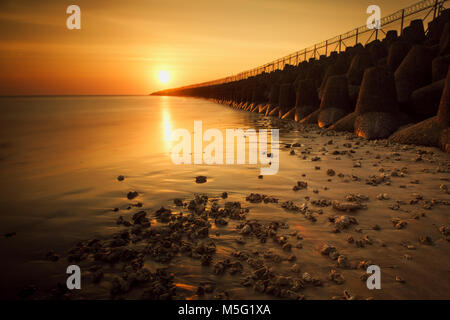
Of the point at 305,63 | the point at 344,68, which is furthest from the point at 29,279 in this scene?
the point at 305,63

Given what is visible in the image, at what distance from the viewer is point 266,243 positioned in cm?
313

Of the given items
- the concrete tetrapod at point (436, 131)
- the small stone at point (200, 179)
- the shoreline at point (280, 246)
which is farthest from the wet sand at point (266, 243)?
the concrete tetrapod at point (436, 131)

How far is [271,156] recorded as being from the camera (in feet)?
26.0

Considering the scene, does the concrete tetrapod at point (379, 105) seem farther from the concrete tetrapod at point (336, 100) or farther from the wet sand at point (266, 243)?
the wet sand at point (266, 243)

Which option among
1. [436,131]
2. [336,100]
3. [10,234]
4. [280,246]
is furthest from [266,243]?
[336,100]

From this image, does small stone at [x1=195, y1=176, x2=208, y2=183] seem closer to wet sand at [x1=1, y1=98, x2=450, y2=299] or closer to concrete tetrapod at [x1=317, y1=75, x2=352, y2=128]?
wet sand at [x1=1, y1=98, x2=450, y2=299]

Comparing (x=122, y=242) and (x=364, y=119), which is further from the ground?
(x=364, y=119)

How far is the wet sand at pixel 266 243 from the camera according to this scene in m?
2.43

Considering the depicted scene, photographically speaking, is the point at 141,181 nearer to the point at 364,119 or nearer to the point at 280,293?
the point at 280,293

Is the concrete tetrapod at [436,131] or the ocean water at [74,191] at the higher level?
the concrete tetrapod at [436,131]

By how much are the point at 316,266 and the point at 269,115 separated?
909 inches

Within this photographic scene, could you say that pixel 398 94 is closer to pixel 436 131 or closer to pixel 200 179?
pixel 436 131

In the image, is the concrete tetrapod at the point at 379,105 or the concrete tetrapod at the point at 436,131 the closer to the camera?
the concrete tetrapod at the point at 436,131

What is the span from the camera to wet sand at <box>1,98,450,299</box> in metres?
2.43
